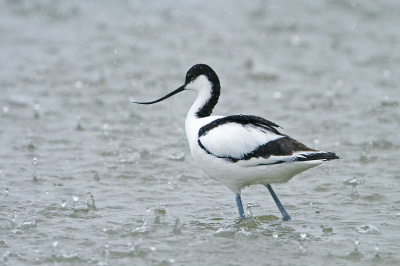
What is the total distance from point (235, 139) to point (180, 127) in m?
3.45

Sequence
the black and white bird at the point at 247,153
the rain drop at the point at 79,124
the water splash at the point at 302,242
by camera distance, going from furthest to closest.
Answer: the rain drop at the point at 79,124 < the black and white bird at the point at 247,153 < the water splash at the point at 302,242

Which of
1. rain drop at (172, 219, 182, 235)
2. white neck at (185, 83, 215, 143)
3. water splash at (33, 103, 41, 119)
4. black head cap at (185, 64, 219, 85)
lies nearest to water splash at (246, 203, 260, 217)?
rain drop at (172, 219, 182, 235)

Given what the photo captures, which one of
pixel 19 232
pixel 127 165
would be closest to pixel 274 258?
pixel 19 232

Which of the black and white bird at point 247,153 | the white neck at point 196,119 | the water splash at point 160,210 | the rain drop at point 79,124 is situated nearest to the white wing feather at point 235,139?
the black and white bird at point 247,153

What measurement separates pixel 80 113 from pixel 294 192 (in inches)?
156

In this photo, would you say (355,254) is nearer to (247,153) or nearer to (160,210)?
(247,153)

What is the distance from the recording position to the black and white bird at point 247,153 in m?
5.99

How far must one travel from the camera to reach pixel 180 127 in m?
9.62

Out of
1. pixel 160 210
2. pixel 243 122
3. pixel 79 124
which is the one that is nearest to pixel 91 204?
pixel 160 210

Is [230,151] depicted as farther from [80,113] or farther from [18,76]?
[18,76]

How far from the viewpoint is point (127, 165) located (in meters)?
8.09

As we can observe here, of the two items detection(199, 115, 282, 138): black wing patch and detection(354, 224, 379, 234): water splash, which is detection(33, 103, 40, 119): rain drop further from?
detection(354, 224, 379, 234): water splash

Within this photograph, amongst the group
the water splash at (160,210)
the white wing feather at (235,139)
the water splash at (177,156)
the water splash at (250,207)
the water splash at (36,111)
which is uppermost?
the water splash at (36,111)

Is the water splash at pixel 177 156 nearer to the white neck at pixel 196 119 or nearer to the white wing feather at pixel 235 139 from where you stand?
the white neck at pixel 196 119
